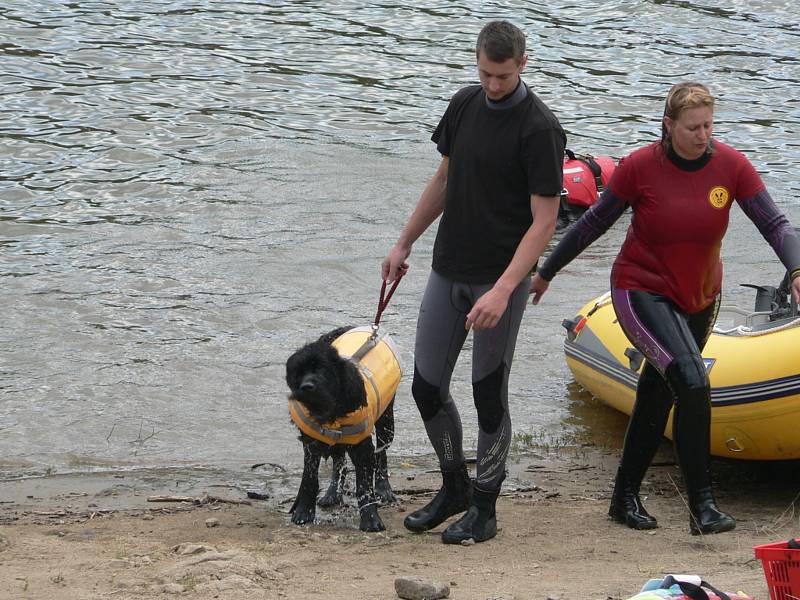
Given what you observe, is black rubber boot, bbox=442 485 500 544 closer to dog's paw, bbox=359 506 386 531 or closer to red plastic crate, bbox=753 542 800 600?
dog's paw, bbox=359 506 386 531

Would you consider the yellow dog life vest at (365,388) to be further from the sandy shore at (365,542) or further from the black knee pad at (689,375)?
the black knee pad at (689,375)

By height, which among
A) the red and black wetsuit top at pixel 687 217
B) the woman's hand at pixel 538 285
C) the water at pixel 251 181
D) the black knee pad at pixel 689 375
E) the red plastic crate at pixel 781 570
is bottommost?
the water at pixel 251 181

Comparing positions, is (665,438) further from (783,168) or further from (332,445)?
(783,168)

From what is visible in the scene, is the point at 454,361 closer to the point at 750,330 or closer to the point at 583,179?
the point at 750,330

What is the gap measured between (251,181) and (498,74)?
7993 mm

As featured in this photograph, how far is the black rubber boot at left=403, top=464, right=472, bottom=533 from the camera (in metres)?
5.46

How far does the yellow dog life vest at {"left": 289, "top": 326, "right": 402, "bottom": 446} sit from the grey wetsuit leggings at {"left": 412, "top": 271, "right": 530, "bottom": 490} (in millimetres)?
277

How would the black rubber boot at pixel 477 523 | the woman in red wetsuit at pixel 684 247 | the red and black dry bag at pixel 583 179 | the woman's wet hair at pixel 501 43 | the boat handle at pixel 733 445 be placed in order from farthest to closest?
1. the red and black dry bag at pixel 583 179
2. the boat handle at pixel 733 445
3. the black rubber boot at pixel 477 523
4. the woman in red wetsuit at pixel 684 247
5. the woman's wet hair at pixel 501 43

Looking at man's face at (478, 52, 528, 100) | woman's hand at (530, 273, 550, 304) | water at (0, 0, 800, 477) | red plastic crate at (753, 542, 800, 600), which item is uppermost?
man's face at (478, 52, 528, 100)

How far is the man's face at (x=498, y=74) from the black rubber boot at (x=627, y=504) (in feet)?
6.28

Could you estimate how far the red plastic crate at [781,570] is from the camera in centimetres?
388

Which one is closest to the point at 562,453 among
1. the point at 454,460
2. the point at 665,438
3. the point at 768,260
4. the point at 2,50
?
the point at 665,438

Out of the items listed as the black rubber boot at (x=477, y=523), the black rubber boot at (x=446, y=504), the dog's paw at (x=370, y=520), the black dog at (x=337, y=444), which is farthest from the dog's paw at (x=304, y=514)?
the black rubber boot at (x=477, y=523)

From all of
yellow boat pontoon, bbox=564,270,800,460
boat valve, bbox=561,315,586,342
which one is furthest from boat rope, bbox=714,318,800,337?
boat valve, bbox=561,315,586,342
